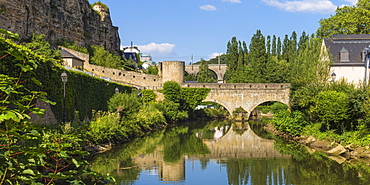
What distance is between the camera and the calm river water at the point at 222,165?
46.4 ft

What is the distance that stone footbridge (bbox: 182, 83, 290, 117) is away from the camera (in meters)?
45.7

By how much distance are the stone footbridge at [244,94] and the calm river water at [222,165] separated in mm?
21620

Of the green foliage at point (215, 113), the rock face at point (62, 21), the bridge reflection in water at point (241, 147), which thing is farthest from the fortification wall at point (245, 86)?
the rock face at point (62, 21)

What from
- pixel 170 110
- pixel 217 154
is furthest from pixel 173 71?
pixel 217 154

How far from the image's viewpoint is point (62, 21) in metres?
46.2

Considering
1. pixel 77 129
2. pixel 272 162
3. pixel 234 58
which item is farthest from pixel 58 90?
pixel 234 58

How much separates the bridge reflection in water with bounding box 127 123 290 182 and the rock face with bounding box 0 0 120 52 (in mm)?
17730

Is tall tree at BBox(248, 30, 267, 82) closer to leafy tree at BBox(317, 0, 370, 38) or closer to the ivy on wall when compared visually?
leafy tree at BBox(317, 0, 370, 38)

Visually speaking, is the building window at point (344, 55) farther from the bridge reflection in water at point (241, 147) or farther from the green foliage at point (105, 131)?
the green foliage at point (105, 131)

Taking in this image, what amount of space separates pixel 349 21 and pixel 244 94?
13201mm

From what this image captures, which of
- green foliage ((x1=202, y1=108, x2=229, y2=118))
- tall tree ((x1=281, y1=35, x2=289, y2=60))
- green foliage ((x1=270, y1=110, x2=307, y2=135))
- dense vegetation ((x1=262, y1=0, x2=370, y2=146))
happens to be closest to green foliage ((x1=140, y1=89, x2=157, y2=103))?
green foliage ((x1=202, y1=108, x2=229, y2=118))

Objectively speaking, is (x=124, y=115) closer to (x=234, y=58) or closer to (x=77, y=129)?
(x=77, y=129)

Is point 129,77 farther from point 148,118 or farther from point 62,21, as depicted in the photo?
point 148,118

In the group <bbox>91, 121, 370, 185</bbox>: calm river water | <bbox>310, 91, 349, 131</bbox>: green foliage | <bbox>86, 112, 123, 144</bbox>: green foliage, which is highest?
<bbox>310, 91, 349, 131</bbox>: green foliage
